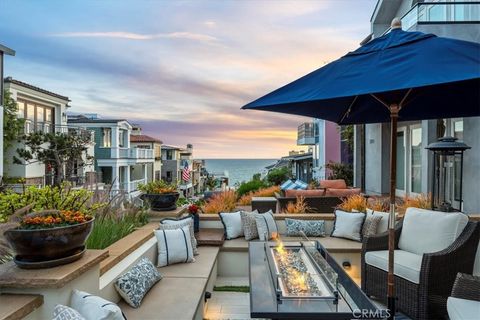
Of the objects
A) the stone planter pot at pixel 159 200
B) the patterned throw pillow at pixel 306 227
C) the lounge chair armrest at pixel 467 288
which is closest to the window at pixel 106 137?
the stone planter pot at pixel 159 200

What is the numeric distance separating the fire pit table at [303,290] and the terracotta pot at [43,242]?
52.4 inches

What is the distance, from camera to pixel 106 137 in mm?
22297

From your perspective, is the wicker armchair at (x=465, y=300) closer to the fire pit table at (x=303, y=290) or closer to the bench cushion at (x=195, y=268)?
the fire pit table at (x=303, y=290)

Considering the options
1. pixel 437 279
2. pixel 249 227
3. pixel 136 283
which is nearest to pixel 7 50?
pixel 249 227

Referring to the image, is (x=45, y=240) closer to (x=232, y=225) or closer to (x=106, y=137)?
(x=232, y=225)

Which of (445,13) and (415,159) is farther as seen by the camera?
(415,159)

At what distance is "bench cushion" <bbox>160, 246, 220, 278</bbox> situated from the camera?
148 inches

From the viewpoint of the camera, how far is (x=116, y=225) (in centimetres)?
418

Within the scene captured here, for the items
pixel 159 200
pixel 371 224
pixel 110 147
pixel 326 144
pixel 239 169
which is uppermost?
pixel 326 144

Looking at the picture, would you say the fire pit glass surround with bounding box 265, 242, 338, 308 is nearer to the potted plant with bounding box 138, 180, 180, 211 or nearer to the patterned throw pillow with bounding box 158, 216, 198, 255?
the patterned throw pillow with bounding box 158, 216, 198, 255

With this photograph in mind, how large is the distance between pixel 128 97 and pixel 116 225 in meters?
15.0

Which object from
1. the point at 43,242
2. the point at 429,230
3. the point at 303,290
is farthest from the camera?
the point at 429,230

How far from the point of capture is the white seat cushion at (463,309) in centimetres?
242

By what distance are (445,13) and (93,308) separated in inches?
331
